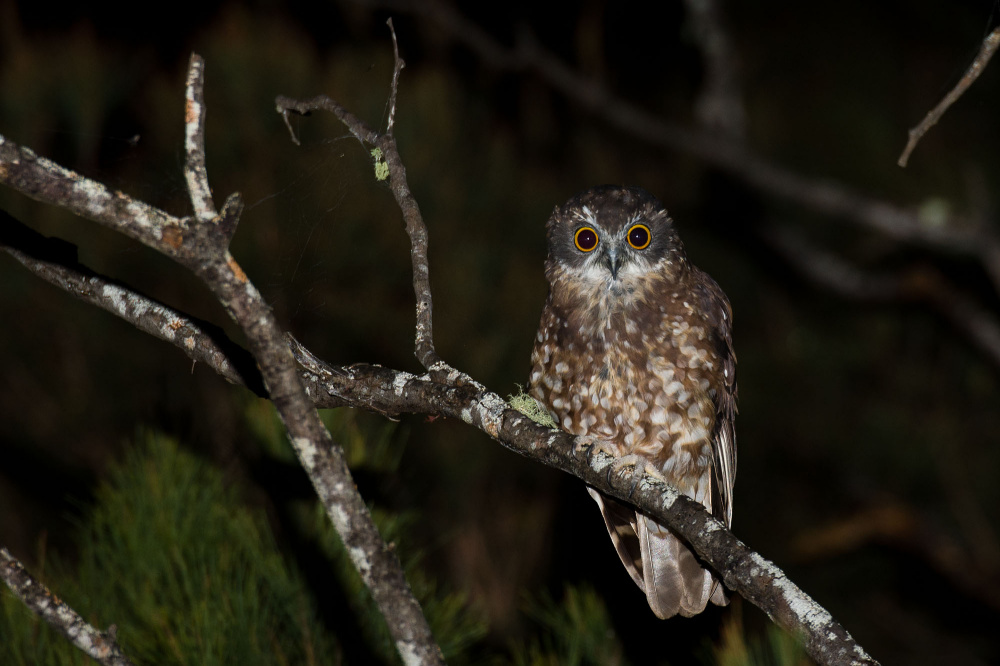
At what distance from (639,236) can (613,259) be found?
9cm

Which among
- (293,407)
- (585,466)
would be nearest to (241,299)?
(293,407)

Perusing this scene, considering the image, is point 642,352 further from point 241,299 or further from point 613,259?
point 241,299

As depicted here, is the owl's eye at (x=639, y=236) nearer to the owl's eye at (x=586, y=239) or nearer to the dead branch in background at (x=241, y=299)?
the owl's eye at (x=586, y=239)

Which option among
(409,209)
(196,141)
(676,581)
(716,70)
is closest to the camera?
(196,141)

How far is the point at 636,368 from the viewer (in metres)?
2.23

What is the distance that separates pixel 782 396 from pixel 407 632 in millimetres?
5504

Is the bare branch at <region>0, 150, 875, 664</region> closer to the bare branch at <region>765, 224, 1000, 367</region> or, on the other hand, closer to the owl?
the owl

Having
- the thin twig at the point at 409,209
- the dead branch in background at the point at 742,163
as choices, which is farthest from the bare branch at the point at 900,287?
the thin twig at the point at 409,209

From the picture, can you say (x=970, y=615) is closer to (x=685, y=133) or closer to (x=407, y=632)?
(x=685, y=133)

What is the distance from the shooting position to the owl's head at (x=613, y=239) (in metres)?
2.23

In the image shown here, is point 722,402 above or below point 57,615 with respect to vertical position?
above

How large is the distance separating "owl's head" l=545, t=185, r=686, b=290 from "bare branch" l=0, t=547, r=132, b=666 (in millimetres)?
1362

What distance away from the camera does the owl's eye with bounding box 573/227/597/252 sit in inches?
88.6

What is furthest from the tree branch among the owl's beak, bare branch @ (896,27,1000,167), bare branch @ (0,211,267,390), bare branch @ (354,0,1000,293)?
bare branch @ (354,0,1000,293)
